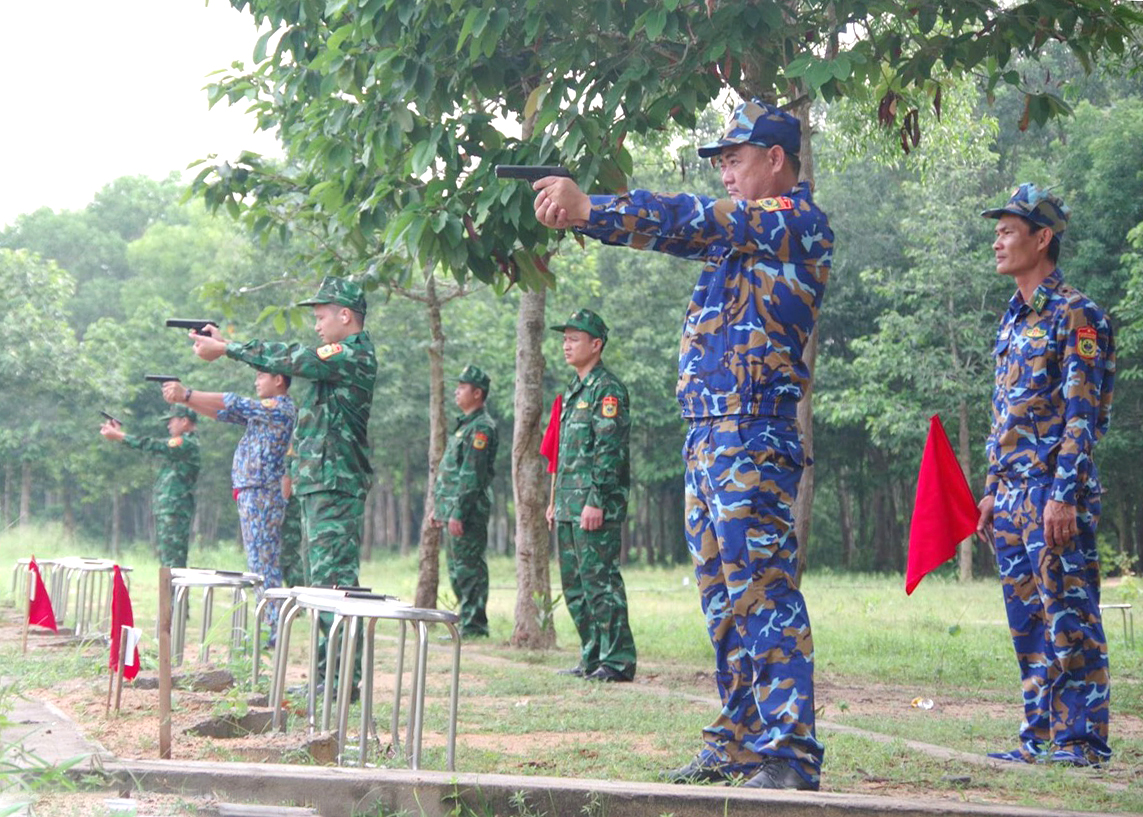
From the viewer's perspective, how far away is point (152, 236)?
172 ft

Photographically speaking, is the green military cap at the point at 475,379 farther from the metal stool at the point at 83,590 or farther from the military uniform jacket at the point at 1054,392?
the military uniform jacket at the point at 1054,392

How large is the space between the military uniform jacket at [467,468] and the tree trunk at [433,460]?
3.22 feet

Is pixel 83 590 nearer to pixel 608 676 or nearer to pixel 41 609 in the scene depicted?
pixel 41 609

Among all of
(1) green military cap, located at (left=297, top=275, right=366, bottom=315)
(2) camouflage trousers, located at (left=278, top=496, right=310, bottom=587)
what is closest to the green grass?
(2) camouflage trousers, located at (left=278, top=496, right=310, bottom=587)

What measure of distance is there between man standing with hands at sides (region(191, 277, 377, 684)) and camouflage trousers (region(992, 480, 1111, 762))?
318cm

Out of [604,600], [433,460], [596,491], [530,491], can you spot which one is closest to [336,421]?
[596,491]

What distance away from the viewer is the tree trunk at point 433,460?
44.2ft

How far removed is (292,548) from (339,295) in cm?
554

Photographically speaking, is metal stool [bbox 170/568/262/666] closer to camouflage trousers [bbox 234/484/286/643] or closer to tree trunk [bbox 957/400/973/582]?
camouflage trousers [bbox 234/484/286/643]

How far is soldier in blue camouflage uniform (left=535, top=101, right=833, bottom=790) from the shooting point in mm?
4156

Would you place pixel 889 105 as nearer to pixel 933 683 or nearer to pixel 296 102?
pixel 933 683

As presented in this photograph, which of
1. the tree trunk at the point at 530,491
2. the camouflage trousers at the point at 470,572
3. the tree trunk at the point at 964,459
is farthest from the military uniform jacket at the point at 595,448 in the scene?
the tree trunk at the point at 964,459

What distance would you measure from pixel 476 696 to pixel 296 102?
15.4 ft

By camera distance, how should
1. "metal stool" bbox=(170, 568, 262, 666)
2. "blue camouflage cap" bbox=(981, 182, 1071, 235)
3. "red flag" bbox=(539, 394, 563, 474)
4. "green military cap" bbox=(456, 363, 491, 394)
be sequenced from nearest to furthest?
"blue camouflage cap" bbox=(981, 182, 1071, 235) < "metal stool" bbox=(170, 568, 262, 666) < "red flag" bbox=(539, 394, 563, 474) < "green military cap" bbox=(456, 363, 491, 394)
